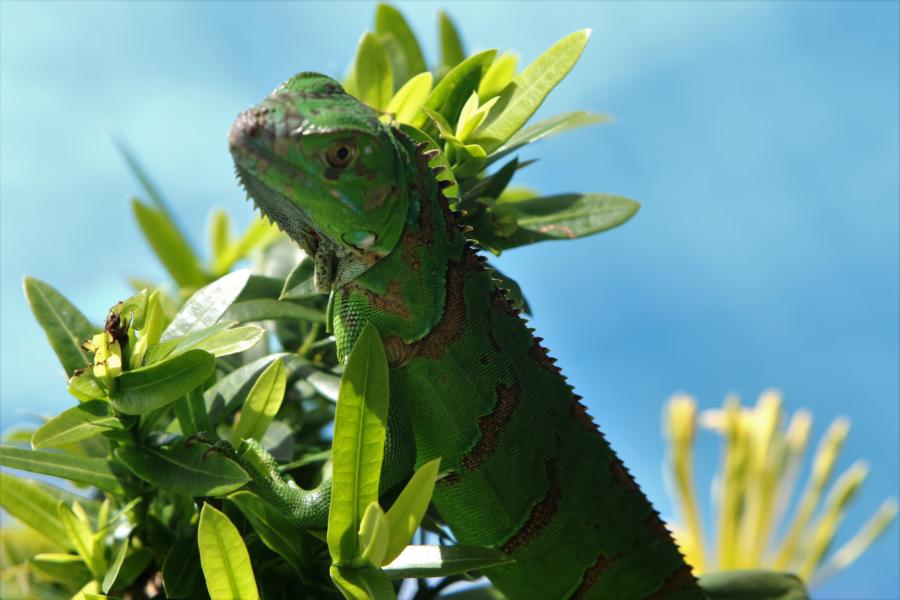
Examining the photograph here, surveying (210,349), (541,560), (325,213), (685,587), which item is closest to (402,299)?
(325,213)

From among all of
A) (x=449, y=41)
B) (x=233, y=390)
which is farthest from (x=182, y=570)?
(x=449, y=41)

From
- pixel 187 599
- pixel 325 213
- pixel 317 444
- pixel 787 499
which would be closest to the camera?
pixel 187 599

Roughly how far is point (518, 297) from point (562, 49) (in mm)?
760

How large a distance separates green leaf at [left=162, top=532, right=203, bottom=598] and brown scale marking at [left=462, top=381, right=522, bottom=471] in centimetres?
79

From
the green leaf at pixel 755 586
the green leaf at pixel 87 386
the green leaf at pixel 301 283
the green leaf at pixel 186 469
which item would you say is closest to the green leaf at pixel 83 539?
the green leaf at pixel 186 469

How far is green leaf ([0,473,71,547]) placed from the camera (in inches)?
101

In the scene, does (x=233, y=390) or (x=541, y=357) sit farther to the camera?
(x=541, y=357)

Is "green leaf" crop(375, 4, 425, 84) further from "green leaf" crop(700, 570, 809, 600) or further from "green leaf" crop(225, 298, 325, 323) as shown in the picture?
"green leaf" crop(700, 570, 809, 600)

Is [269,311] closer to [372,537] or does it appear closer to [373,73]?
[373,73]

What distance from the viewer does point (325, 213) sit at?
254cm

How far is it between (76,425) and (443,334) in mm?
1006

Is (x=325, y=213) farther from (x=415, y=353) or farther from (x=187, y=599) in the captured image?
(x=187, y=599)

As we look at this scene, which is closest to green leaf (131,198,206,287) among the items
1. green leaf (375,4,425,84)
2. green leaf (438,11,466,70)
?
green leaf (375,4,425,84)

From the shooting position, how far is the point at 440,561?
2.10 metres
